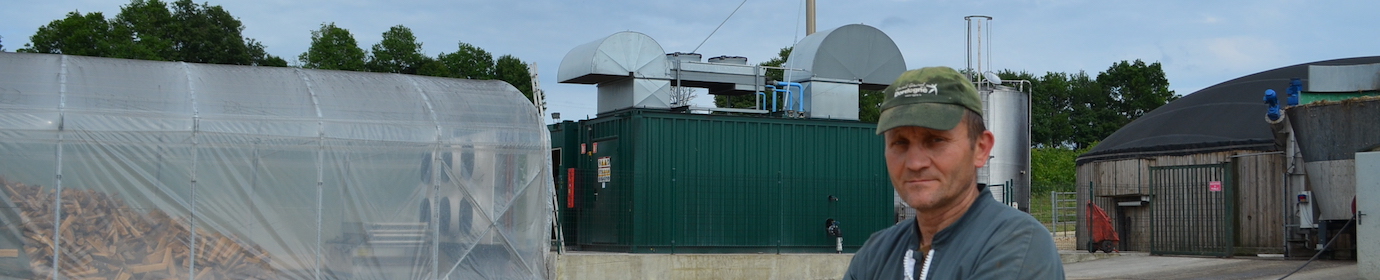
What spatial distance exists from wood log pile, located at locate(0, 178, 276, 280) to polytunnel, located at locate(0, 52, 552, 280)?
16 mm

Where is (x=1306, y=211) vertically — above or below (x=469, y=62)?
below

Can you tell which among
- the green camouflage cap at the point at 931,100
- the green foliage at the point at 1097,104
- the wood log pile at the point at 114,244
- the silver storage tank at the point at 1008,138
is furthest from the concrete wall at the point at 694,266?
the green foliage at the point at 1097,104

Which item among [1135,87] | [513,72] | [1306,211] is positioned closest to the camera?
[1306,211]

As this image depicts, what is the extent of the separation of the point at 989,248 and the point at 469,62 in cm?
6153

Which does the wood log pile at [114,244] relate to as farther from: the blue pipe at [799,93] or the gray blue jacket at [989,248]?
the gray blue jacket at [989,248]

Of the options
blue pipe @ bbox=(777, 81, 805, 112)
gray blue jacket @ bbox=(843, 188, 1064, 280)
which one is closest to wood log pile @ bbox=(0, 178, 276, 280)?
blue pipe @ bbox=(777, 81, 805, 112)

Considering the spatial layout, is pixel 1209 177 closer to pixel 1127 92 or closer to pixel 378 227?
pixel 378 227

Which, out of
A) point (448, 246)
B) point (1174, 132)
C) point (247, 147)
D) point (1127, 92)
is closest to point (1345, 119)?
point (1174, 132)

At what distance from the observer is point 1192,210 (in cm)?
2305

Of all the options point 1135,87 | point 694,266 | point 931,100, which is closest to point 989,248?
point 931,100

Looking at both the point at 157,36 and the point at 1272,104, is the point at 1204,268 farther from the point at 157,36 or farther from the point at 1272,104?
the point at 157,36

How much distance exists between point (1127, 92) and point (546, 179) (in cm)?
6259

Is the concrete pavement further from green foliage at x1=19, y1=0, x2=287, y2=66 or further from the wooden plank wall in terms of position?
green foliage at x1=19, y1=0, x2=287, y2=66

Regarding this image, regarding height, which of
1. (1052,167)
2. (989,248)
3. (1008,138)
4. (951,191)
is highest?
(1008,138)
